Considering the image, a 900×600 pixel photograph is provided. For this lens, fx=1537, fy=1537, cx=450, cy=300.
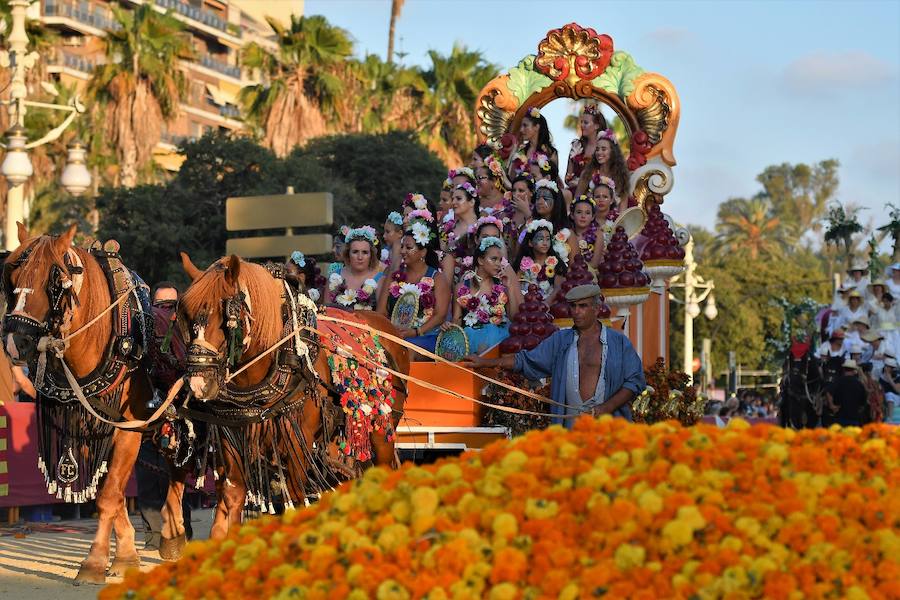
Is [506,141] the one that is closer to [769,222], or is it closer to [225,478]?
[225,478]

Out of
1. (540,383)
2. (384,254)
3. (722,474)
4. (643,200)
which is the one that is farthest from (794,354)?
(722,474)

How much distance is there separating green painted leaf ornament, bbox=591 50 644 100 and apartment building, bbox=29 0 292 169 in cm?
5595

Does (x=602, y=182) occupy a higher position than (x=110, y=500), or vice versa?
(x=602, y=182)

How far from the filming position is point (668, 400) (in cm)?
1115

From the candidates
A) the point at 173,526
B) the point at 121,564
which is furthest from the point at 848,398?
the point at 121,564

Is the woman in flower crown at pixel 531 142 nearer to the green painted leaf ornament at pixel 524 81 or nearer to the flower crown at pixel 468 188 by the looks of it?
the green painted leaf ornament at pixel 524 81

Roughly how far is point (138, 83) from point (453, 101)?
417 inches

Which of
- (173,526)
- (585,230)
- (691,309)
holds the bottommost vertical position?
(173,526)

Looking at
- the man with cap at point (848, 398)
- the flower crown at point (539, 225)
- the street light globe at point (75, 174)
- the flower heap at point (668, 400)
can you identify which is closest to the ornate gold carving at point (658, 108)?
the flower crown at point (539, 225)

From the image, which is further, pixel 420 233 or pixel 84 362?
pixel 420 233

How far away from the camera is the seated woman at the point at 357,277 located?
12594mm

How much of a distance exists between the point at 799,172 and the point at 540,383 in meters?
110

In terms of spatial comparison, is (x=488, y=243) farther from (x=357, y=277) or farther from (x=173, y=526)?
(x=173, y=526)

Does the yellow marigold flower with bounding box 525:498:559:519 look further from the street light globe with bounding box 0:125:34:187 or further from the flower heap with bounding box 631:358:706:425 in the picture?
the street light globe with bounding box 0:125:34:187
